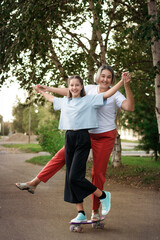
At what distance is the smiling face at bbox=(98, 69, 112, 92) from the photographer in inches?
184

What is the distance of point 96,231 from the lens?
451 cm

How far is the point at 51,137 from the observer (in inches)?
591

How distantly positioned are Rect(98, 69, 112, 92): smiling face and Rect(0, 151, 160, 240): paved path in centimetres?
187

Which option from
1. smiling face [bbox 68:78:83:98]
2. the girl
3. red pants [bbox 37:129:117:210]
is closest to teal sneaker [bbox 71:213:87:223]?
the girl

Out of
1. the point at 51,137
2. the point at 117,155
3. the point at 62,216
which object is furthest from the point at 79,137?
the point at 51,137

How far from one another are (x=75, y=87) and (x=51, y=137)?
1063 cm

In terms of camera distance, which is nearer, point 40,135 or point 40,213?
point 40,213

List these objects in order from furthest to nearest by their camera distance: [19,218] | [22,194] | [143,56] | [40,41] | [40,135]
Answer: [40,135]
[143,56]
[40,41]
[22,194]
[19,218]

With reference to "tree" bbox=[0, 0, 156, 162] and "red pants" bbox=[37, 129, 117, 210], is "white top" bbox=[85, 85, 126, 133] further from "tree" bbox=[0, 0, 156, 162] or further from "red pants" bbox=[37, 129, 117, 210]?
"tree" bbox=[0, 0, 156, 162]

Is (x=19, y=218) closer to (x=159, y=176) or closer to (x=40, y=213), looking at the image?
(x=40, y=213)

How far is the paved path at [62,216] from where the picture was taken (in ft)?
14.0

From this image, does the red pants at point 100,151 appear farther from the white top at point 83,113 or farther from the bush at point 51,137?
the bush at point 51,137

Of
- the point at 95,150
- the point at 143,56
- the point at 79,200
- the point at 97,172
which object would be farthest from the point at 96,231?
the point at 143,56

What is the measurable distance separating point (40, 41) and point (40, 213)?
4754 mm
